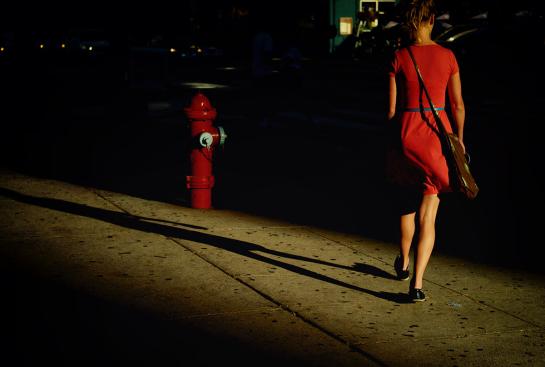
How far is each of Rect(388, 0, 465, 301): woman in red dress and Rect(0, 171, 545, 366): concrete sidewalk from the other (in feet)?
1.71

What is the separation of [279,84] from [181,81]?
51.8 feet

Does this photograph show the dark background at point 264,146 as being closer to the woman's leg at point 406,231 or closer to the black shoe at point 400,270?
the woman's leg at point 406,231

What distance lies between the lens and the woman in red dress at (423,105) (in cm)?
526

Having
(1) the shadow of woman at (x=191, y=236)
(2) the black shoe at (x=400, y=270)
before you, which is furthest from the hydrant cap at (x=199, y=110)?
(2) the black shoe at (x=400, y=270)

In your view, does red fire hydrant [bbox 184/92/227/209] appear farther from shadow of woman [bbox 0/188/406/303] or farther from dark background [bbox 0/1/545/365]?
shadow of woman [bbox 0/188/406/303]

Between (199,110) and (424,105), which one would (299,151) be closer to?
(199,110)

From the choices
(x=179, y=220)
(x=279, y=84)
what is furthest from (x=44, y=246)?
(x=279, y=84)

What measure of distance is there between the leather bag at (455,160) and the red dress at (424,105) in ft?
0.14

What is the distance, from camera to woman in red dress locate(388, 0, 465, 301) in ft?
17.3

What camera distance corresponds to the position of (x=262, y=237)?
716 centimetres

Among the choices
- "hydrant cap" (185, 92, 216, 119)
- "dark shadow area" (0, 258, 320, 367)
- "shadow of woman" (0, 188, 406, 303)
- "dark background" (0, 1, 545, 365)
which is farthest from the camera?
"hydrant cap" (185, 92, 216, 119)

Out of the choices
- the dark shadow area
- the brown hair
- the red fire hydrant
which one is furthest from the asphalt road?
the dark shadow area

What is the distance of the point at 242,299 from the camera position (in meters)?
5.33

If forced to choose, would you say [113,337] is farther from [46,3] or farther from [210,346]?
[46,3]
